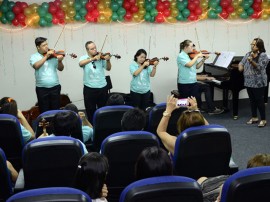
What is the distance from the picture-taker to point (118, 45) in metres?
7.52

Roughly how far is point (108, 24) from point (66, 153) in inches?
196

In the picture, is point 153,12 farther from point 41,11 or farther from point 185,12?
point 41,11

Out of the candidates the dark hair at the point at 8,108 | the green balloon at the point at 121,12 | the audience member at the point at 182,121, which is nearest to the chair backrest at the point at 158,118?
the audience member at the point at 182,121

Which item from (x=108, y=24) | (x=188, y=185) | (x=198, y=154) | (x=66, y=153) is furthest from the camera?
(x=108, y=24)

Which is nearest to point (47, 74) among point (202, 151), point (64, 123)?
point (64, 123)

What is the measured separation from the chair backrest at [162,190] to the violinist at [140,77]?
12.6ft

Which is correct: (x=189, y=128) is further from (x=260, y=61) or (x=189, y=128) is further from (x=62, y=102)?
(x=62, y=102)

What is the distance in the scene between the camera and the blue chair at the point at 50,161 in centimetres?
269

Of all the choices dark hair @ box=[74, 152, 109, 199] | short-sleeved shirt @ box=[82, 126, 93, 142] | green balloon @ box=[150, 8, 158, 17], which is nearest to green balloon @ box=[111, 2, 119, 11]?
green balloon @ box=[150, 8, 158, 17]

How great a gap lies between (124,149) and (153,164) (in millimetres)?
829

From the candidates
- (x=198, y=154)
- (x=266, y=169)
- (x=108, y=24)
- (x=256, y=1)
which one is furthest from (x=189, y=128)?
(x=256, y=1)

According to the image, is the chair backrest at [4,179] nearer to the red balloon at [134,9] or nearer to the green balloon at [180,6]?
the red balloon at [134,9]

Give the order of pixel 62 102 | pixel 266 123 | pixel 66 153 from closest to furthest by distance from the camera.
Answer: pixel 66 153 < pixel 266 123 < pixel 62 102

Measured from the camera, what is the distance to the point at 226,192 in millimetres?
2000
